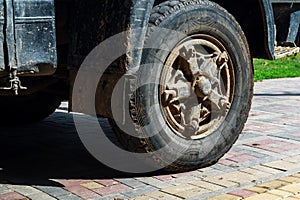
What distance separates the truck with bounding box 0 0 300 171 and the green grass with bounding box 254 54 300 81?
5.56 m

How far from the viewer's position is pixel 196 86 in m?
3.60

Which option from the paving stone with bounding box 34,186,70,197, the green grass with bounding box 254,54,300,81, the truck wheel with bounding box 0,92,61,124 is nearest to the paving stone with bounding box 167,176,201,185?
the paving stone with bounding box 34,186,70,197

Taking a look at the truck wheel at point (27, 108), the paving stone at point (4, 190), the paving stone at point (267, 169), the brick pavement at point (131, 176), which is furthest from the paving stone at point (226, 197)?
the truck wheel at point (27, 108)

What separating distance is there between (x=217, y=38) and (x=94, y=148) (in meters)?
1.29

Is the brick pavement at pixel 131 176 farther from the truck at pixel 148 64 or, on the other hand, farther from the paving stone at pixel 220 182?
the truck at pixel 148 64

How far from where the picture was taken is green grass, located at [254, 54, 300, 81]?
9.80 meters

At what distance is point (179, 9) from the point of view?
3.51 meters

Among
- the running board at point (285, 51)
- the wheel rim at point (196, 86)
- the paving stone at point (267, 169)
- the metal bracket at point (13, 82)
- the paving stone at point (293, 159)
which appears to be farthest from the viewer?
the running board at point (285, 51)

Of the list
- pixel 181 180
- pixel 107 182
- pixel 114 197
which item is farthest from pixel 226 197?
pixel 107 182

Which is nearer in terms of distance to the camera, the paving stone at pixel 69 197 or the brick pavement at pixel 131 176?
the paving stone at pixel 69 197

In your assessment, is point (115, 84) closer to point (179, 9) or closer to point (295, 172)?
point (179, 9)

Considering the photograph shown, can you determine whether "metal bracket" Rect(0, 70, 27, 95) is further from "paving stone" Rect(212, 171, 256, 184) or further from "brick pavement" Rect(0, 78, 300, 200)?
"paving stone" Rect(212, 171, 256, 184)

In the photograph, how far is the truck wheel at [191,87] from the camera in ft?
11.1

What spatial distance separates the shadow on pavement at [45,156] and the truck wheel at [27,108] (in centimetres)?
7
